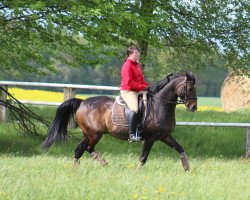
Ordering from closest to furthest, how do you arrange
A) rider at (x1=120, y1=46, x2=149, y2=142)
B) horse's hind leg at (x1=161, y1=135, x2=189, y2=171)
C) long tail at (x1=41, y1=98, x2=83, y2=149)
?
rider at (x1=120, y1=46, x2=149, y2=142) → horse's hind leg at (x1=161, y1=135, x2=189, y2=171) → long tail at (x1=41, y1=98, x2=83, y2=149)

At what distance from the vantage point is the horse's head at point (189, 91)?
10.2 m

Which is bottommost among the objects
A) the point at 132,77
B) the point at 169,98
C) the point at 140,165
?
the point at 140,165

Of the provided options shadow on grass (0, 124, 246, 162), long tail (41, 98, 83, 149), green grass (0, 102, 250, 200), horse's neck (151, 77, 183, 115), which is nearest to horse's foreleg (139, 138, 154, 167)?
green grass (0, 102, 250, 200)

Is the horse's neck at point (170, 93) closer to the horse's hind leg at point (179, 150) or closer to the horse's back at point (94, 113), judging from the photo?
the horse's hind leg at point (179, 150)

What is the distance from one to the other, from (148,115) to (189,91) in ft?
2.91

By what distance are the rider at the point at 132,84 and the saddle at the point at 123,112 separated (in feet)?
0.38

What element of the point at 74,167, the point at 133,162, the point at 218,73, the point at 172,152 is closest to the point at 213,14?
the point at 172,152

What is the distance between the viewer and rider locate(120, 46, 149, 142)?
1014cm

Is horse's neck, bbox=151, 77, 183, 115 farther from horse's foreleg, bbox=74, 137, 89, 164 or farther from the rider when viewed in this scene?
horse's foreleg, bbox=74, 137, 89, 164

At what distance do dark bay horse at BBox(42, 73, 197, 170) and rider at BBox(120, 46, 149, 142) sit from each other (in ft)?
0.79

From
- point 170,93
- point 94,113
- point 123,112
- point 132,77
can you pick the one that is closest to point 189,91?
point 170,93

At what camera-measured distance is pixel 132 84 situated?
404 inches

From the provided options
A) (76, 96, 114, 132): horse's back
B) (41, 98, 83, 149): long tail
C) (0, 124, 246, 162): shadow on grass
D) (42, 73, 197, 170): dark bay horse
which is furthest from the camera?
(0, 124, 246, 162): shadow on grass

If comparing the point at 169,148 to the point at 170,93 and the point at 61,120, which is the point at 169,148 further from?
the point at 170,93
